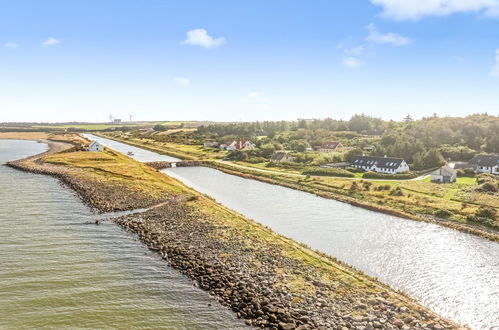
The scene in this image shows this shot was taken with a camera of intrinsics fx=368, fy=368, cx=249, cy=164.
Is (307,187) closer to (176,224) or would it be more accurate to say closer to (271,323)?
(176,224)

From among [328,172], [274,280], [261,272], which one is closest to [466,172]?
[328,172]

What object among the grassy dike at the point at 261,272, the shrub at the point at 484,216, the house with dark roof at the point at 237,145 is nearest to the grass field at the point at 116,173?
the grassy dike at the point at 261,272

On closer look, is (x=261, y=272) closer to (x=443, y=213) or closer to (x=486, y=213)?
(x=443, y=213)

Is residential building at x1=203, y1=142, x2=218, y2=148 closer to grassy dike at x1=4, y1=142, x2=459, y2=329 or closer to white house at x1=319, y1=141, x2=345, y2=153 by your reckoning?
white house at x1=319, y1=141, x2=345, y2=153

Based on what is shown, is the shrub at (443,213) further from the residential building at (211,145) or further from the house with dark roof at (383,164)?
the residential building at (211,145)

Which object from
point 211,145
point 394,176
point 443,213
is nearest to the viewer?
point 443,213

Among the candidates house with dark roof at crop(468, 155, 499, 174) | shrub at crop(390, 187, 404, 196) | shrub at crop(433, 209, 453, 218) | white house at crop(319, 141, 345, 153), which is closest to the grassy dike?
shrub at crop(433, 209, 453, 218)
